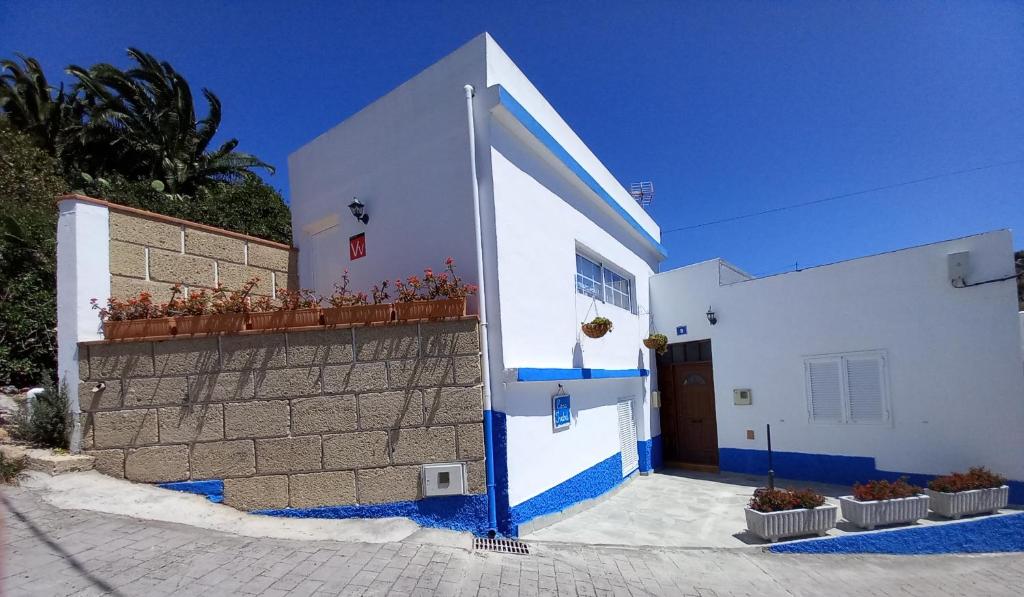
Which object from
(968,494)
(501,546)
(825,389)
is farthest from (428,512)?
(825,389)

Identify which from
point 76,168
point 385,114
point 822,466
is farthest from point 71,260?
point 76,168

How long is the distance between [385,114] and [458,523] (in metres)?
5.45

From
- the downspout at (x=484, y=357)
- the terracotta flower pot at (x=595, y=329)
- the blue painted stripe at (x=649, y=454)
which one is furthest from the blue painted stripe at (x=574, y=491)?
the terracotta flower pot at (x=595, y=329)

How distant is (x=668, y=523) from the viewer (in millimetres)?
7105

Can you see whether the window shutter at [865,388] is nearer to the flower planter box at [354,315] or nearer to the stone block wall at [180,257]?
the flower planter box at [354,315]

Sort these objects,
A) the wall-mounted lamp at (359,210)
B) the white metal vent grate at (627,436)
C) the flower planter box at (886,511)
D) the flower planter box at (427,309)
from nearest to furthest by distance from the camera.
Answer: the flower planter box at (427,309) → the flower planter box at (886,511) → the wall-mounted lamp at (359,210) → the white metal vent grate at (627,436)

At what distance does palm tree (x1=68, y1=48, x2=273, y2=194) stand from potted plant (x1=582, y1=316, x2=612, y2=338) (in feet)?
53.0

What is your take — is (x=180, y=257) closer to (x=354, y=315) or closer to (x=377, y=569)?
(x=354, y=315)

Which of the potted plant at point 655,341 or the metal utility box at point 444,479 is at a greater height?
the potted plant at point 655,341

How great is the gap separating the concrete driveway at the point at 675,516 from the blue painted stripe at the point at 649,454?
1.28 feet

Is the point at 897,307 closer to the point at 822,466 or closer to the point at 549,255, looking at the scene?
the point at 822,466

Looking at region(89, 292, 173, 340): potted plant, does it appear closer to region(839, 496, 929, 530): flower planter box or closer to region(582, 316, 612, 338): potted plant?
region(582, 316, 612, 338): potted plant

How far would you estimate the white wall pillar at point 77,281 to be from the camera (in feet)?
17.0

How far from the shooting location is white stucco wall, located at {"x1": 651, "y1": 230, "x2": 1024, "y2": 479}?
757cm
